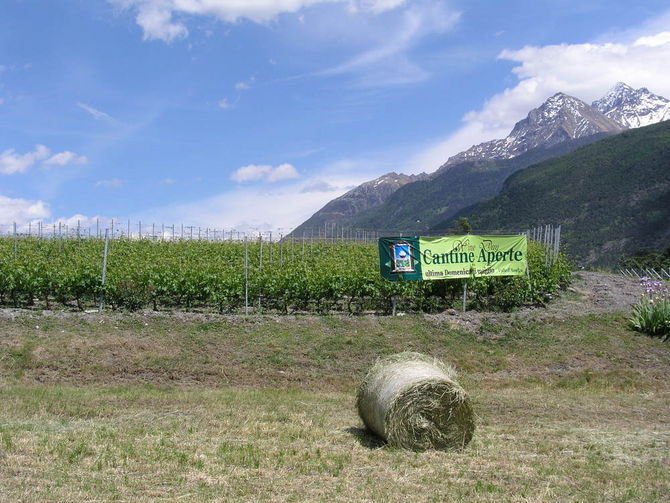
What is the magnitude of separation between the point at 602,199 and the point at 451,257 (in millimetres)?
81711

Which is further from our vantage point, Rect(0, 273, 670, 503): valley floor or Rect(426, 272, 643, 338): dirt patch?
Rect(426, 272, 643, 338): dirt patch

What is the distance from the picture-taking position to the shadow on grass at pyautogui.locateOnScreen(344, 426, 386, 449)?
7816 millimetres

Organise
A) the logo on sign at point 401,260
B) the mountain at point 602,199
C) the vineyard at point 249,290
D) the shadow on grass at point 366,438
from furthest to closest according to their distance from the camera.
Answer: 1. the mountain at point 602,199
2. the vineyard at point 249,290
3. the logo on sign at point 401,260
4. the shadow on grass at point 366,438

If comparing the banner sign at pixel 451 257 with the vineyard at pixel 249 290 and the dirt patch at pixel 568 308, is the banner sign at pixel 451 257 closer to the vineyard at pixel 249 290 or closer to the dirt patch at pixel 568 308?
the vineyard at pixel 249 290

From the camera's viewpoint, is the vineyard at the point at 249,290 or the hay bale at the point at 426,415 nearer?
the hay bale at the point at 426,415

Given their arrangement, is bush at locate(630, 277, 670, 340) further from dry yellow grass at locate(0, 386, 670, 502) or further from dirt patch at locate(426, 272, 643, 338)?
dry yellow grass at locate(0, 386, 670, 502)

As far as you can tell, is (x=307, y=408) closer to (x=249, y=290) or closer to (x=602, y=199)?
(x=249, y=290)

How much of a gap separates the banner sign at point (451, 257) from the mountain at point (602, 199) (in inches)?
1912

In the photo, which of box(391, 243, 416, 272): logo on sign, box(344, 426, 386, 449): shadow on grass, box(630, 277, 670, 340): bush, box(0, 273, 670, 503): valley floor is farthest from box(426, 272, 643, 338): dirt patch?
box(344, 426, 386, 449): shadow on grass

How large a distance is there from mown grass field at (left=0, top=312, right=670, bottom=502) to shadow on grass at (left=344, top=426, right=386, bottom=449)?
1.0 inches

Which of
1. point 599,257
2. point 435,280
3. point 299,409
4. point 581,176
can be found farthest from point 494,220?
point 299,409

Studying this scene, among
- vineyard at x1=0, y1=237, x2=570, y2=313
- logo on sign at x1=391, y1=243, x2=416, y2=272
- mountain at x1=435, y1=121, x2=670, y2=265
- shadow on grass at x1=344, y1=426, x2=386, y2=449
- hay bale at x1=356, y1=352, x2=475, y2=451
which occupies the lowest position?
shadow on grass at x1=344, y1=426, x2=386, y2=449

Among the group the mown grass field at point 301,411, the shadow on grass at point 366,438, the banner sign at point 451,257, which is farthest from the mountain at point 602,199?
the shadow on grass at point 366,438

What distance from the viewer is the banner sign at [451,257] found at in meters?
18.3
